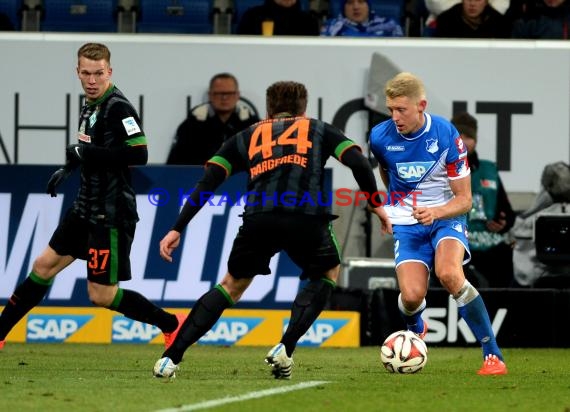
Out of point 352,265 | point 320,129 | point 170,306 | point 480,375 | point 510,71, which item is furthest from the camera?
point 510,71

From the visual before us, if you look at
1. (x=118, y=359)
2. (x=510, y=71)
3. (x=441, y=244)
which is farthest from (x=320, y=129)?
(x=510, y=71)

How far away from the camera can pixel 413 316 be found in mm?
9742

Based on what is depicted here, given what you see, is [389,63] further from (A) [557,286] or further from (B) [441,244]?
(B) [441,244]

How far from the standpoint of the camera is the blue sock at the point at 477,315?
29.9 feet

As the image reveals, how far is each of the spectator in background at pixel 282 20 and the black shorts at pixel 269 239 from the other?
21.4 feet

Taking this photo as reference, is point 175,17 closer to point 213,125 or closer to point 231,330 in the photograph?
point 213,125

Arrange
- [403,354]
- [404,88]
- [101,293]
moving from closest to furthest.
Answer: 1. [404,88]
2. [403,354]
3. [101,293]

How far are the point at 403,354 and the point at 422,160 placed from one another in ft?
4.16

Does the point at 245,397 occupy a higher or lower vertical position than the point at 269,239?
lower

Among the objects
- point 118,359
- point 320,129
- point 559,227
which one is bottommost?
point 118,359

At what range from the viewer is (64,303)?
41.9 feet

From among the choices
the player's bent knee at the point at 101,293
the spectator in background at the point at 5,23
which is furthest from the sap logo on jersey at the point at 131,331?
the spectator in background at the point at 5,23

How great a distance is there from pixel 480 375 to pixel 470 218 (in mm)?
4380

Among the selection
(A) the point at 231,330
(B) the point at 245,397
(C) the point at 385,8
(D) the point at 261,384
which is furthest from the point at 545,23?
(B) the point at 245,397
